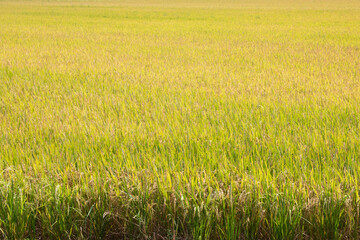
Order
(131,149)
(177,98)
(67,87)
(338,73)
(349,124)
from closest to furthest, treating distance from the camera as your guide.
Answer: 1. (131,149)
2. (349,124)
3. (177,98)
4. (67,87)
5. (338,73)

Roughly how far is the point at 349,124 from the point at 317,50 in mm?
5749

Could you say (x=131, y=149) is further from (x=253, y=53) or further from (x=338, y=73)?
(x=253, y=53)

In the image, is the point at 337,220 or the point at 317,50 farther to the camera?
the point at 317,50

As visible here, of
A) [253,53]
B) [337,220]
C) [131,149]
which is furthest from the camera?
[253,53]

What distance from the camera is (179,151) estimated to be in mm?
2617

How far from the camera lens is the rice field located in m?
1.87

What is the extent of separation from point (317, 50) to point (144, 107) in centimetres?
585

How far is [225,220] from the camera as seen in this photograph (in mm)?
1828

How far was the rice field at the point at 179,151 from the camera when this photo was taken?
6.13ft

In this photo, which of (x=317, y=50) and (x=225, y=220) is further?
(x=317, y=50)

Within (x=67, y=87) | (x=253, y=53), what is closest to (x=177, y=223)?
(x=67, y=87)

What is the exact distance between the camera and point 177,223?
187 cm

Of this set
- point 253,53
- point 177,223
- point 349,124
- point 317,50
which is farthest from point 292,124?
point 317,50

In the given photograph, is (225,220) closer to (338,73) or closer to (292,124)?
(292,124)
